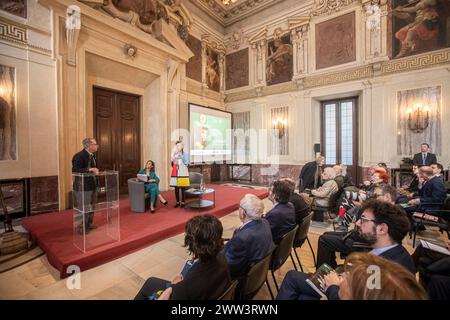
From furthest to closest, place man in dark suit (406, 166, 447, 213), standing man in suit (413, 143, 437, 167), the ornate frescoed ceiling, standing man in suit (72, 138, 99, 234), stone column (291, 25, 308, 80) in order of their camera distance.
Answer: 1. the ornate frescoed ceiling
2. stone column (291, 25, 308, 80)
3. standing man in suit (413, 143, 437, 167)
4. man in dark suit (406, 166, 447, 213)
5. standing man in suit (72, 138, 99, 234)

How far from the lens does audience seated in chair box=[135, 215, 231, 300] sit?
1.20 m

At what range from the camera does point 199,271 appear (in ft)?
4.12

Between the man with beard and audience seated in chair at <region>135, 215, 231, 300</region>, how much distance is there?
65 cm

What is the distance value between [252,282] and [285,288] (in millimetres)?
307

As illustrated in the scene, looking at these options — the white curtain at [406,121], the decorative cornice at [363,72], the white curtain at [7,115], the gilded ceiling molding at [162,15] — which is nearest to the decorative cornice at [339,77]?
the decorative cornice at [363,72]

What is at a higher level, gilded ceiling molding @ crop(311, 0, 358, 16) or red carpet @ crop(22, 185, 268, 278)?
gilded ceiling molding @ crop(311, 0, 358, 16)

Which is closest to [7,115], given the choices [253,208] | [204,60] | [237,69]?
[253,208]

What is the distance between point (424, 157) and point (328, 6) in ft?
20.4

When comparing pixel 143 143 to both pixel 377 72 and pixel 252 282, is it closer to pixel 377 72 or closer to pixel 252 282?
pixel 252 282

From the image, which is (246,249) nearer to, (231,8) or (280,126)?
(280,126)

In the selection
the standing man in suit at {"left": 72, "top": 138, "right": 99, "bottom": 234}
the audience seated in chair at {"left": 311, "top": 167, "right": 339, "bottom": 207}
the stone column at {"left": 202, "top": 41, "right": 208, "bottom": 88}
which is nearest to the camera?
the standing man in suit at {"left": 72, "top": 138, "right": 99, "bottom": 234}

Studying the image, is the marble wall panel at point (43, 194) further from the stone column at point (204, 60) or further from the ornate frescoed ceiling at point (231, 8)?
the ornate frescoed ceiling at point (231, 8)

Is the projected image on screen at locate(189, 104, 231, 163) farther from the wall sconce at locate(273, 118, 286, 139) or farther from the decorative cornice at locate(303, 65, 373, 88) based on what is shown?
the decorative cornice at locate(303, 65, 373, 88)

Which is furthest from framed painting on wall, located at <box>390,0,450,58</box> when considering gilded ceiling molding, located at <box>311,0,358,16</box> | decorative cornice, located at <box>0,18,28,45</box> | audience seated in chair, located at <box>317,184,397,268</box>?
decorative cornice, located at <box>0,18,28,45</box>
